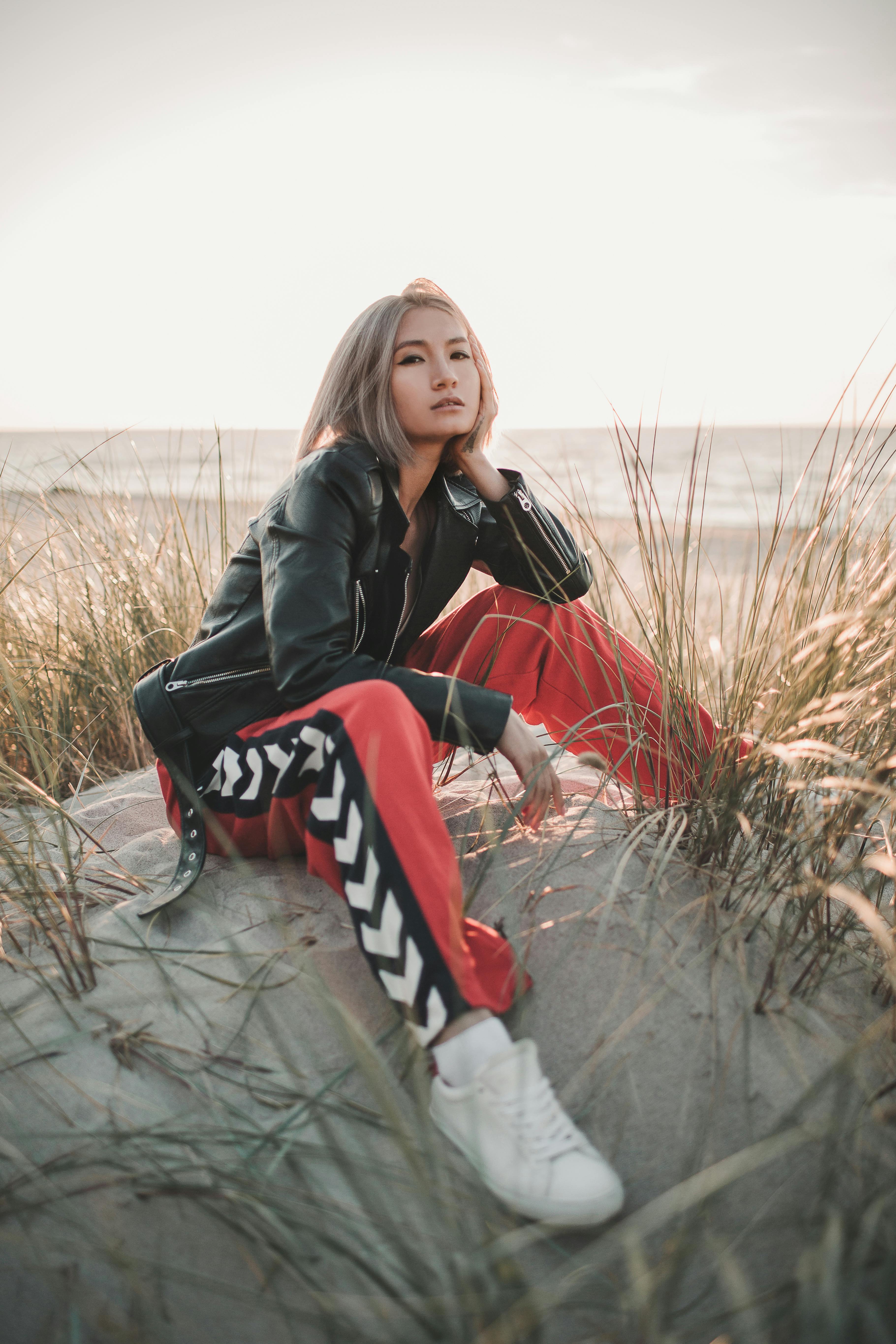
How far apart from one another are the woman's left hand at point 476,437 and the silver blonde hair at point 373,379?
0.12m

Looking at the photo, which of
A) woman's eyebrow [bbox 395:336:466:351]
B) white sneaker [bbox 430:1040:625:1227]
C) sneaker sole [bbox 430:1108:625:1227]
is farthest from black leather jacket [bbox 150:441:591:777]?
sneaker sole [bbox 430:1108:625:1227]

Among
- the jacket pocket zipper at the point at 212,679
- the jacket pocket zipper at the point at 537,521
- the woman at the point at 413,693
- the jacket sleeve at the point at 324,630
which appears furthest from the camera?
the jacket pocket zipper at the point at 537,521

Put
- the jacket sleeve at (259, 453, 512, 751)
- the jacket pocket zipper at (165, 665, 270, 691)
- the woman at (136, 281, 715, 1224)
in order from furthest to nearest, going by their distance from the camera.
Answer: the jacket pocket zipper at (165, 665, 270, 691), the jacket sleeve at (259, 453, 512, 751), the woman at (136, 281, 715, 1224)

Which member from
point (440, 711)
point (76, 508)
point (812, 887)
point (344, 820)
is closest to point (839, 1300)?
point (812, 887)

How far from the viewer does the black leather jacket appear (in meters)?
1.24

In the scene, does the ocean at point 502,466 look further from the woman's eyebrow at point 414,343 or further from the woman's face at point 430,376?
the woman's eyebrow at point 414,343

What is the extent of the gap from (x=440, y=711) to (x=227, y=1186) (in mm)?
696

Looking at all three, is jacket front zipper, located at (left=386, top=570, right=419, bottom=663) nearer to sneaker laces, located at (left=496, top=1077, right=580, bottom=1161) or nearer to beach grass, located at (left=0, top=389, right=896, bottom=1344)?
beach grass, located at (left=0, top=389, right=896, bottom=1344)

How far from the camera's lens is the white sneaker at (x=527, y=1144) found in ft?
2.74

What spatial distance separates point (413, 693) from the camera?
1.22 meters

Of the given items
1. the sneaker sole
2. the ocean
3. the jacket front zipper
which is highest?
the ocean

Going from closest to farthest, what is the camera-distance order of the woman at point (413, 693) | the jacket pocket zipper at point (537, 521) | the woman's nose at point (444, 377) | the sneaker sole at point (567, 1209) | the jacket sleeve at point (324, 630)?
the sneaker sole at point (567, 1209) → the woman at point (413, 693) → the jacket sleeve at point (324, 630) → the woman's nose at point (444, 377) → the jacket pocket zipper at point (537, 521)

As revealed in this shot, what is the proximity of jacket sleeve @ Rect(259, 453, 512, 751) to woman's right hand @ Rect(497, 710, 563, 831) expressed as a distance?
20mm

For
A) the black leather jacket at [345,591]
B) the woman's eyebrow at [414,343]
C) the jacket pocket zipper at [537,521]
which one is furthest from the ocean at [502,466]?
the woman's eyebrow at [414,343]
